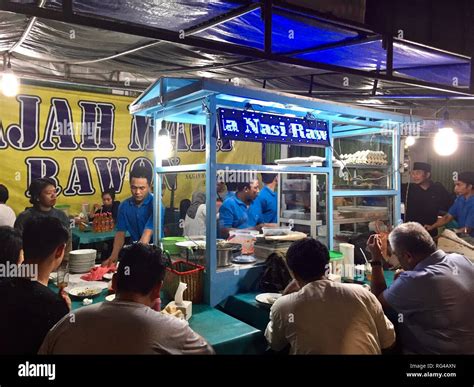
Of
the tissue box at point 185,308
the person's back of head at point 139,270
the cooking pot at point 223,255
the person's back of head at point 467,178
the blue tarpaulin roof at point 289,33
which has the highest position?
the blue tarpaulin roof at point 289,33

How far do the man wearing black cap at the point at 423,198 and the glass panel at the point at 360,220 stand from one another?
2.35 feet

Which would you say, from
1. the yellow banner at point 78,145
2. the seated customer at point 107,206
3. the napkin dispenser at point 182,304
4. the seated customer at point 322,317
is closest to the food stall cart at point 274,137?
the napkin dispenser at point 182,304

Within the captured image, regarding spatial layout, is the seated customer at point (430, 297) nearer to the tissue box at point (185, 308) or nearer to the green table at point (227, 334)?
the green table at point (227, 334)

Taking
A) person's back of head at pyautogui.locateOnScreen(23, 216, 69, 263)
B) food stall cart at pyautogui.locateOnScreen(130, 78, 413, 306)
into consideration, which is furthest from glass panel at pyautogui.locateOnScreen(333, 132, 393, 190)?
person's back of head at pyautogui.locateOnScreen(23, 216, 69, 263)

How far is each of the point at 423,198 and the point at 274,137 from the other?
3524 millimetres

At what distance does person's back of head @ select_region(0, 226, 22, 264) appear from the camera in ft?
7.54

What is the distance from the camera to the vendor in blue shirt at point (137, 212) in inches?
151

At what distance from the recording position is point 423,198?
5.73m

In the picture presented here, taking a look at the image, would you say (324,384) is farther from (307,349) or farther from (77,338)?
(77,338)

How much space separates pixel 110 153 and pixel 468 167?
8.25 meters

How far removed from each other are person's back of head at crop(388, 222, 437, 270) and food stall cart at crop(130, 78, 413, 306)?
118 centimetres

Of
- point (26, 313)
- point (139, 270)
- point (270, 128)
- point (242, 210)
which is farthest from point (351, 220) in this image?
point (26, 313)

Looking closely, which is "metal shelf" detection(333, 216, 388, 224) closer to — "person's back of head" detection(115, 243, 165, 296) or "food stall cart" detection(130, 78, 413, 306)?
"food stall cart" detection(130, 78, 413, 306)

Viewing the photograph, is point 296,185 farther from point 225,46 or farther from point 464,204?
point 225,46
